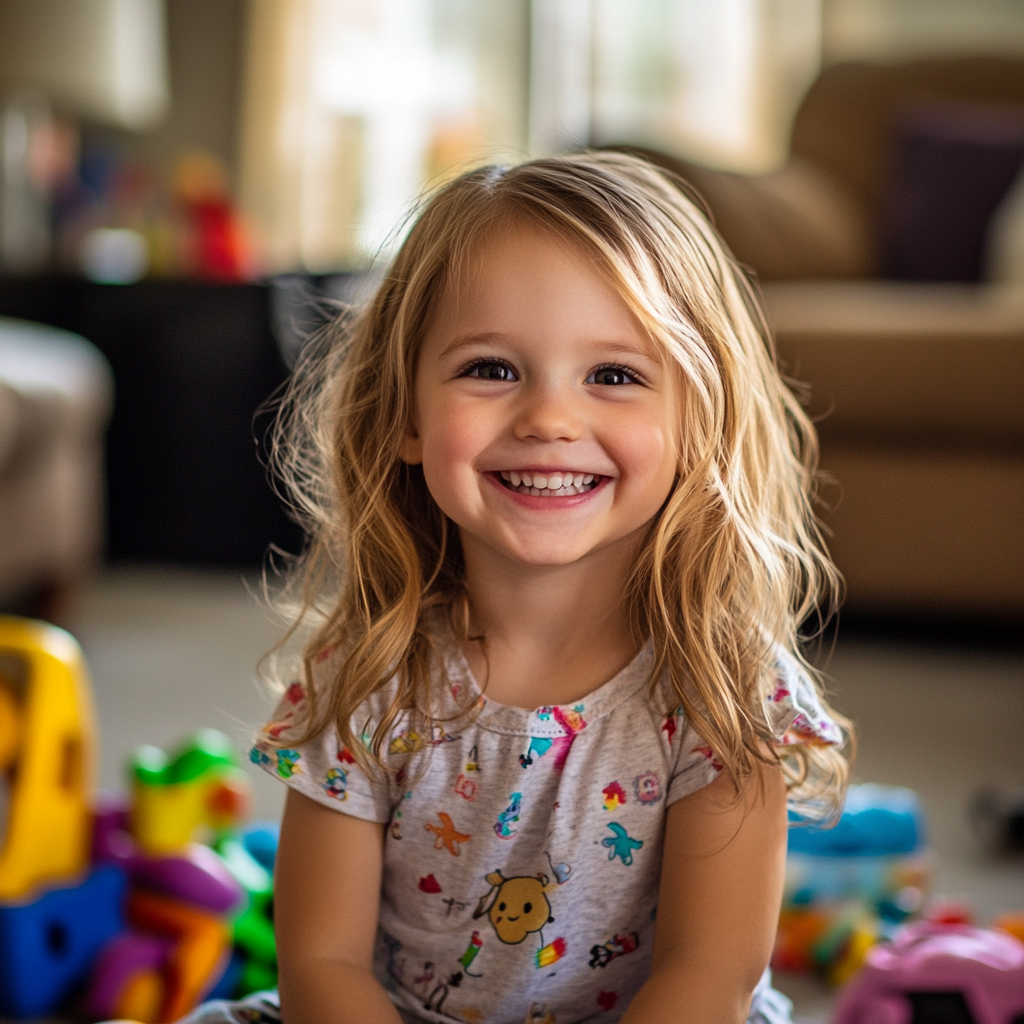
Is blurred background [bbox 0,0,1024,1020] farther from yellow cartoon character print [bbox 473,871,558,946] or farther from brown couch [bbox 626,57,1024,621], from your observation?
yellow cartoon character print [bbox 473,871,558,946]

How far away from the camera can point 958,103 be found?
2.42 metres

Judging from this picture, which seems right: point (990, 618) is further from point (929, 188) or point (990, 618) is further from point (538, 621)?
point (538, 621)

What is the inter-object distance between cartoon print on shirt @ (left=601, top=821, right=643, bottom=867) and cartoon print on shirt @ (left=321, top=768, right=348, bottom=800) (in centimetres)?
15

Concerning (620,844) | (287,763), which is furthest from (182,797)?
(620,844)

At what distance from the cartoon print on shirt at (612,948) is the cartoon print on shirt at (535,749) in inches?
4.5

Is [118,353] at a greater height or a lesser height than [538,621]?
lesser

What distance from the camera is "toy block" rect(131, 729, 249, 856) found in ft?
3.44

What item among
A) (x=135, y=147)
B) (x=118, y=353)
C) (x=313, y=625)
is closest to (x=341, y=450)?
(x=313, y=625)

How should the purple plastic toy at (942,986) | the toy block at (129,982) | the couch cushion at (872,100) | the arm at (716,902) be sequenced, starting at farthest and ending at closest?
1. the couch cushion at (872,100)
2. the toy block at (129,982)
3. the purple plastic toy at (942,986)
4. the arm at (716,902)

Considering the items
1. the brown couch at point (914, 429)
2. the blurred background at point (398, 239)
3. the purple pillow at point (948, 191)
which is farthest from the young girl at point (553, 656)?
the purple pillow at point (948, 191)

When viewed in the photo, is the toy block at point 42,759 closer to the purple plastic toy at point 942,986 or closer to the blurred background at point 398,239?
the blurred background at point 398,239

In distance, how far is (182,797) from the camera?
1.06 meters

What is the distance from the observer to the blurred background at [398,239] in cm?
180

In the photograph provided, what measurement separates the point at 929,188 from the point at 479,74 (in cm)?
176
